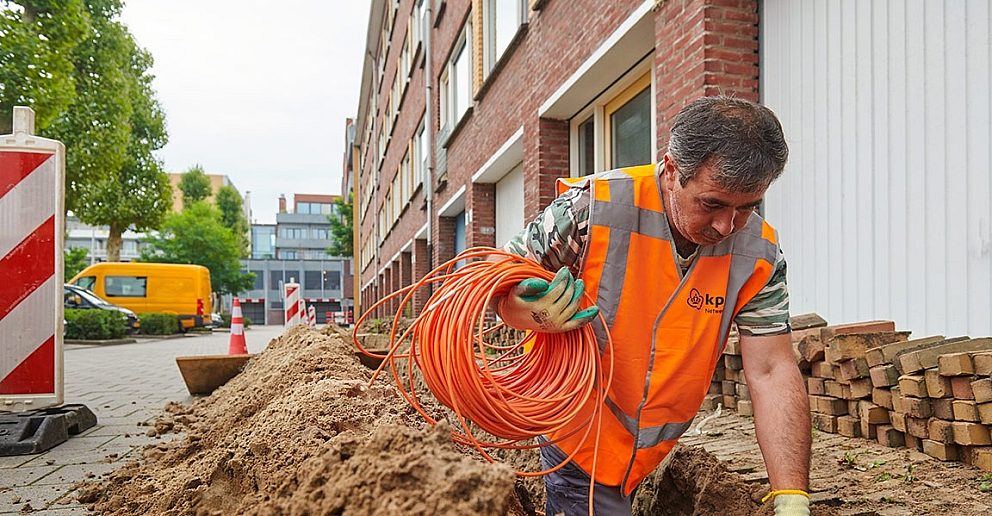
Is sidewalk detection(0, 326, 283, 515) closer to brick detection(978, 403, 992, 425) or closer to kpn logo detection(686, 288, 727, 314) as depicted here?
kpn logo detection(686, 288, 727, 314)

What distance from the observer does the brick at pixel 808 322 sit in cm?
415

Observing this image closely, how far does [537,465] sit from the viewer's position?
365 cm

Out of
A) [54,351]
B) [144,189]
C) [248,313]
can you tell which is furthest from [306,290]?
Answer: [54,351]

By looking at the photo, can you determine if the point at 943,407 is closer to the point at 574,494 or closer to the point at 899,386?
the point at 899,386

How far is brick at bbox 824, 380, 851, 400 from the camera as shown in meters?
3.69

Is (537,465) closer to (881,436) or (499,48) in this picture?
(881,436)

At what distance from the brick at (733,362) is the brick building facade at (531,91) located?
1.67 meters

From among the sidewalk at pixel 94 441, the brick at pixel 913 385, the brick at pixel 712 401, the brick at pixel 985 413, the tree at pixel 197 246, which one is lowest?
the sidewalk at pixel 94 441

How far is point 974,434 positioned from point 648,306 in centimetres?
160

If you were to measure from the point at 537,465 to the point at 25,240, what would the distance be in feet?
11.4

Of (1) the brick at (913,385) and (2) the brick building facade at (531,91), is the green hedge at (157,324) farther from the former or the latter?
(1) the brick at (913,385)

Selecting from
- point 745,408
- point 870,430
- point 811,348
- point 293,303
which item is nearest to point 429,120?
point 293,303

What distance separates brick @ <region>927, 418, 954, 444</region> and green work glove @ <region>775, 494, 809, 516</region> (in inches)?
49.3

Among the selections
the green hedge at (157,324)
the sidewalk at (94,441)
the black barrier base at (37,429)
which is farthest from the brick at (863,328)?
the green hedge at (157,324)
